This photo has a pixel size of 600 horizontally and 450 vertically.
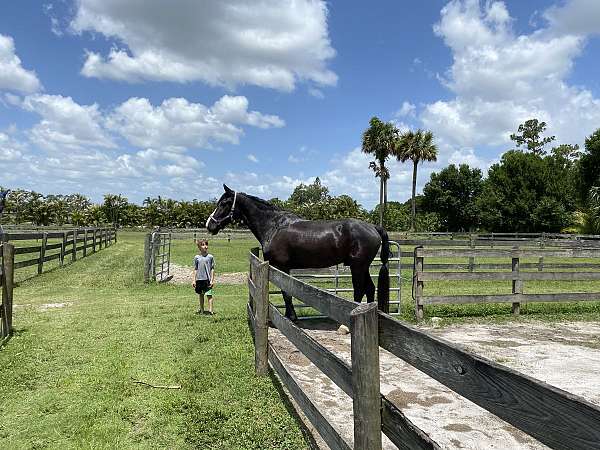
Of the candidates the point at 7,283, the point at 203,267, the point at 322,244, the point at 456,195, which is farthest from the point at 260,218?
the point at 456,195

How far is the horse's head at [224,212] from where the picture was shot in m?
8.11

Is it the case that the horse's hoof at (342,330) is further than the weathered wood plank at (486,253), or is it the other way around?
the weathered wood plank at (486,253)

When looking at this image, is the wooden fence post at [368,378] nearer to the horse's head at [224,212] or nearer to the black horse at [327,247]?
the black horse at [327,247]

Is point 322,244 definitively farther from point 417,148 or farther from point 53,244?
point 417,148

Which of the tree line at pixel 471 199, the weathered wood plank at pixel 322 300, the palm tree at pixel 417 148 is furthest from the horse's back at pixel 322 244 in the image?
the palm tree at pixel 417 148

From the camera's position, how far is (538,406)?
4.57ft

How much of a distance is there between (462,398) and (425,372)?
282 cm

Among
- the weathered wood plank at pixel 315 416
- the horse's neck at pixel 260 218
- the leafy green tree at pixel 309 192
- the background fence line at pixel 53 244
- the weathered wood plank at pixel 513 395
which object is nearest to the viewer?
the weathered wood plank at pixel 513 395

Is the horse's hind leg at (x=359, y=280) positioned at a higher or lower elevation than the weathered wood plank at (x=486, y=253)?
lower

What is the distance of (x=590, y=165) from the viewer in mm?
38281

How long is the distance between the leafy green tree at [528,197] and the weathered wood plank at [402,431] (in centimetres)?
4817

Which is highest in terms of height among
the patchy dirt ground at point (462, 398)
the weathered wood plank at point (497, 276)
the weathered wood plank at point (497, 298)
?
the weathered wood plank at point (497, 276)

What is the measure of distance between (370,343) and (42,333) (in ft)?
20.6

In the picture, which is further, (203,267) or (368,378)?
(203,267)
